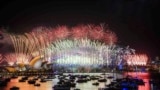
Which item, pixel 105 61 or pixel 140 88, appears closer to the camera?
pixel 140 88

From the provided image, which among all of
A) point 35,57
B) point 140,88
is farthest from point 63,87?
point 35,57

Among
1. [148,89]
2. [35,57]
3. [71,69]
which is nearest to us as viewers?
[148,89]

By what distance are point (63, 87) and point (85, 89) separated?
2995 millimetres

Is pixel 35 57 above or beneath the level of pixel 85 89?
above

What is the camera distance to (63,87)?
5097 cm

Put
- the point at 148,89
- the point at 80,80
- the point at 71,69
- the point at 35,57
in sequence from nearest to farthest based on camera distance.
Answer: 1. the point at 148,89
2. the point at 80,80
3. the point at 35,57
4. the point at 71,69

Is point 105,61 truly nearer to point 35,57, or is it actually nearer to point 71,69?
point 71,69

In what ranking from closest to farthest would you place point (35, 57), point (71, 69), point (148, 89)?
point (148, 89) → point (35, 57) → point (71, 69)

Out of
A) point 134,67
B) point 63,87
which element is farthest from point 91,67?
point 63,87

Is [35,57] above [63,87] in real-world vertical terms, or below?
above

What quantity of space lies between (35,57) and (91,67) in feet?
45.6

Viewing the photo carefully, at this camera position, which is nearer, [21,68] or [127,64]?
[21,68]

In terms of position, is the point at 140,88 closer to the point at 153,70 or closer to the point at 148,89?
the point at 148,89

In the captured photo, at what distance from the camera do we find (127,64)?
287 ft
